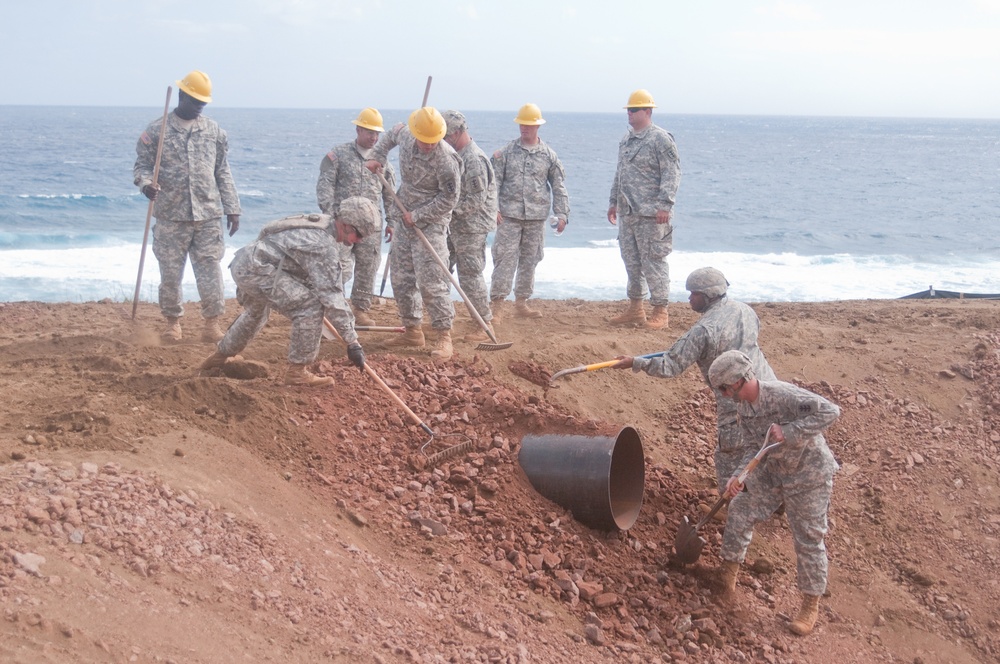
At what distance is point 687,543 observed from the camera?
551 centimetres

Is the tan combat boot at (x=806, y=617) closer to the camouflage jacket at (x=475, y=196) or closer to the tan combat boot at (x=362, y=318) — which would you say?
the camouflage jacket at (x=475, y=196)

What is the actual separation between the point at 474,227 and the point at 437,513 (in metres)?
3.09

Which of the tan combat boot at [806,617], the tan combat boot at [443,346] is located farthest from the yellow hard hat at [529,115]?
the tan combat boot at [806,617]

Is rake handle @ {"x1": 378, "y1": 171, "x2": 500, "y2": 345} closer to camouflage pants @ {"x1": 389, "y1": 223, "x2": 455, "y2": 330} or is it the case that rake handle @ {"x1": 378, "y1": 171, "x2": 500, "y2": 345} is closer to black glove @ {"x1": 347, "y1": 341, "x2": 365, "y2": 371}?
camouflage pants @ {"x1": 389, "y1": 223, "x2": 455, "y2": 330}

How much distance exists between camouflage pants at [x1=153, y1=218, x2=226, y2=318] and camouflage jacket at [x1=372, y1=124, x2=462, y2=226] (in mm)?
1667

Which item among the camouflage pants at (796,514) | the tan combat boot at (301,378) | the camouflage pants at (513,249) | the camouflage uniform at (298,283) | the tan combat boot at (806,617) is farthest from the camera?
the camouflage pants at (513,249)

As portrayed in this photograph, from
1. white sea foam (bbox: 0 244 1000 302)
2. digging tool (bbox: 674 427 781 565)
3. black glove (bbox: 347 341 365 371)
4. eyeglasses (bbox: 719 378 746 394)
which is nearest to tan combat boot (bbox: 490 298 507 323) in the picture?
black glove (bbox: 347 341 365 371)

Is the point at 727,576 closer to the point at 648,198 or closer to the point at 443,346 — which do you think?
the point at 443,346

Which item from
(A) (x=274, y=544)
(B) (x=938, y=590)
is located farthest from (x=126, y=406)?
(B) (x=938, y=590)

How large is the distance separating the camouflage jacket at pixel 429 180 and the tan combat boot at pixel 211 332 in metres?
1.95

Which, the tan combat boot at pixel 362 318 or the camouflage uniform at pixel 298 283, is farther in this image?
the tan combat boot at pixel 362 318

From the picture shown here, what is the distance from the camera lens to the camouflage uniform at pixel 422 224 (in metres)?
7.09

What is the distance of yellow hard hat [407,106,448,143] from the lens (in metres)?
6.79

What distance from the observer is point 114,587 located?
381cm
